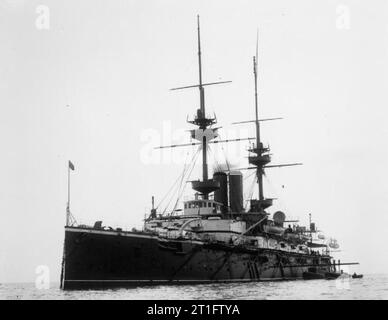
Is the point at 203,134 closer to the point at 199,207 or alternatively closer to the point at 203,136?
the point at 203,136

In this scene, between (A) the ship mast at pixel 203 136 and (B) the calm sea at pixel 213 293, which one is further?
(A) the ship mast at pixel 203 136

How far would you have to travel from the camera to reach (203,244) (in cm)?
3391

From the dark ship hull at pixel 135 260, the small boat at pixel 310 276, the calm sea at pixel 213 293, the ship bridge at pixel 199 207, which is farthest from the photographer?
the small boat at pixel 310 276

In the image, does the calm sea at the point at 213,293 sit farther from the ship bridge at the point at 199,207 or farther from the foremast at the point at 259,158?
the foremast at the point at 259,158

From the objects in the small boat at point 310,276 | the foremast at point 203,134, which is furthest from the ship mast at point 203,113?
the small boat at point 310,276

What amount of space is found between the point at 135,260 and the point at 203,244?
566 centimetres

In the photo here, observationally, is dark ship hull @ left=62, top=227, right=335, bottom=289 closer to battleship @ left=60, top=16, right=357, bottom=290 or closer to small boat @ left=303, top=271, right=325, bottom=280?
battleship @ left=60, top=16, right=357, bottom=290

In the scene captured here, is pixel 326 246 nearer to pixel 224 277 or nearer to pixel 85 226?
pixel 224 277

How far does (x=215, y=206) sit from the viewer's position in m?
41.5

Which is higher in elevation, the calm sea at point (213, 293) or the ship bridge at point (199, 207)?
the ship bridge at point (199, 207)

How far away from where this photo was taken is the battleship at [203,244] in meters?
29.0

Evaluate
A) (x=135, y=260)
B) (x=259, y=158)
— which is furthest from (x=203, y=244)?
(x=259, y=158)

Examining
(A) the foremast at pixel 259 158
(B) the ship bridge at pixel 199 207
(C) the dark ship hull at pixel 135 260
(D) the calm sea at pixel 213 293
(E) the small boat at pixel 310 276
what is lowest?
(E) the small boat at pixel 310 276
